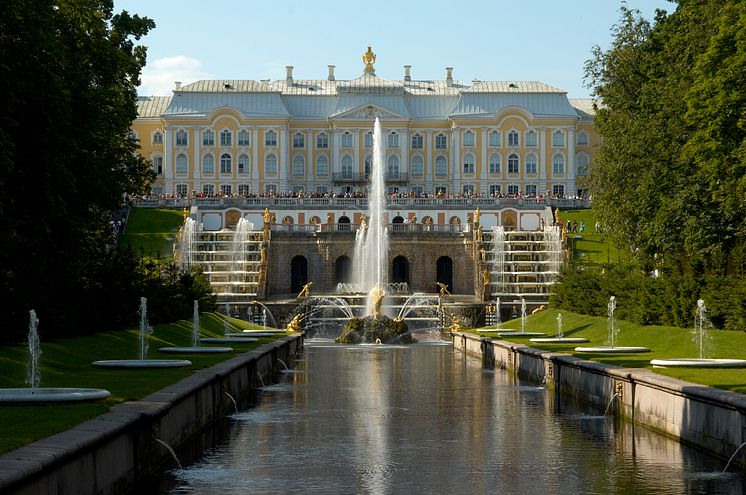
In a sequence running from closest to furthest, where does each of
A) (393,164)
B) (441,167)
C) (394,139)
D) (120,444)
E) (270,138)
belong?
(120,444) → (270,138) → (394,139) → (393,164) → (441,167)

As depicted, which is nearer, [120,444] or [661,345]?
[120,444]

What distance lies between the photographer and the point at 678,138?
43.3 meters

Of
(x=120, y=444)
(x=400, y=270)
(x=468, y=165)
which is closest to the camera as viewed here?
(x=120, y=444)

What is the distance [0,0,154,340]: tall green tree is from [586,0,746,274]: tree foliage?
679 inches

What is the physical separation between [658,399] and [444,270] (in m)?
71.2

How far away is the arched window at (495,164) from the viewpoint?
429 feet

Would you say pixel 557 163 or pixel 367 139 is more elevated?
pixel 367 139

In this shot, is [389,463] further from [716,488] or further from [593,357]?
[593,357]

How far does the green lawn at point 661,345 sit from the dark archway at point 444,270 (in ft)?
134

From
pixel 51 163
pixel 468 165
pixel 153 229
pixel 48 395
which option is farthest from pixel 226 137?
pixel 48 395

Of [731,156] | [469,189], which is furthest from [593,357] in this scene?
[469,189]

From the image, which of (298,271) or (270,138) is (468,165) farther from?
(298,271)

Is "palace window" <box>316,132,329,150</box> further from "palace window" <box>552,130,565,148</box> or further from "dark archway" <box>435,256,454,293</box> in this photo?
"dark archway" <box>435,256,454,293</box>

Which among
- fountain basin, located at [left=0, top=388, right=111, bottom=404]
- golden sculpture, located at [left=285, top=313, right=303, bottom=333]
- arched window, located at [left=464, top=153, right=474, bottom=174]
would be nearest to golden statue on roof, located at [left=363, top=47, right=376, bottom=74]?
arched window, located at [left=464, top=153, right=474, bottom=174]
